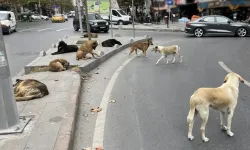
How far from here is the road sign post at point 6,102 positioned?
13.9 feet

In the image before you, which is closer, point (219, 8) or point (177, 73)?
point (177, 73)

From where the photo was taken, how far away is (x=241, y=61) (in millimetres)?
10633

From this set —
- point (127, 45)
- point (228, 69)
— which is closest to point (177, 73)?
point (228, 69)

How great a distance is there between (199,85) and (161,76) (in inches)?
57.1

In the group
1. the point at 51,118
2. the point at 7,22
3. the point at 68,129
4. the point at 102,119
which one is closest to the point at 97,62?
the point at 102,119

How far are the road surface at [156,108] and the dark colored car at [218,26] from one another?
34.2 feet

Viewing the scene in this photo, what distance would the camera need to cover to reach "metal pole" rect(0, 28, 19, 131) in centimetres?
422

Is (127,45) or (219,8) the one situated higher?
(219,8)

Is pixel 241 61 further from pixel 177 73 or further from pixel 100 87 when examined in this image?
pixel 100 87

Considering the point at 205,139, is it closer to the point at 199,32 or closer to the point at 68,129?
the point at 68,129

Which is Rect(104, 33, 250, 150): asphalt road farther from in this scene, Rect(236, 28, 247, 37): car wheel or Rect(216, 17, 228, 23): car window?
Rect(236, 28, 247, 37): car wheel

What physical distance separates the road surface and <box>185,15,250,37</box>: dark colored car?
10413 millimetres

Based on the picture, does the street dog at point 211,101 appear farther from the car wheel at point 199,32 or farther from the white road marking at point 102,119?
the car wheel at point 199,32

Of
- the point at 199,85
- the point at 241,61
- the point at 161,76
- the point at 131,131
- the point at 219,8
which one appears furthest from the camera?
the point at 219,8
